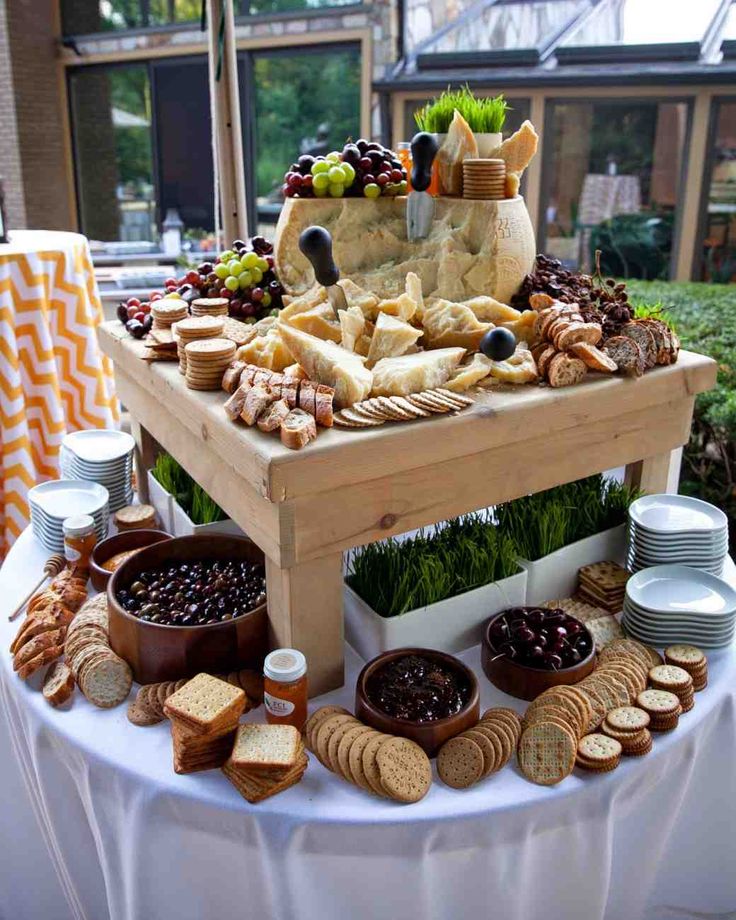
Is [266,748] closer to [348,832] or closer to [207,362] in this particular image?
[348,832]

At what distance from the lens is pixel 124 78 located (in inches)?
375

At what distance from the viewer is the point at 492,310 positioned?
1562 mm

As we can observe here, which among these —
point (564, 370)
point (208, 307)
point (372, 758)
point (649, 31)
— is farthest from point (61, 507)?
point (649, 31)

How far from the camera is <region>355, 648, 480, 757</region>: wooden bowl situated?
1.14 meters

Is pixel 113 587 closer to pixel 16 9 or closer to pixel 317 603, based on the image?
pixel 317 603

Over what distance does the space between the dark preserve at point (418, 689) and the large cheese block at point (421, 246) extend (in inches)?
30.4

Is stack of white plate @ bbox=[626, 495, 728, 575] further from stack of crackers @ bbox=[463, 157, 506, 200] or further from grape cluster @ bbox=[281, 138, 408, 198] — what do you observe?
grape cluster @ bbox=[281, 138, 408, 198]

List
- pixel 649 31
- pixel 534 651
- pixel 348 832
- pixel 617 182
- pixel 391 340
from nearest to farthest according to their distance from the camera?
1. pixel 348 832
2. pixel 534 651
3. pixel 391 340
4. pixel 649 31
5. pixel 617 182

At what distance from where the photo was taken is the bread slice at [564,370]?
140 centimetres

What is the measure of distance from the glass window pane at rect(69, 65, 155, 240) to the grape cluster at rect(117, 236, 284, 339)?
868cm

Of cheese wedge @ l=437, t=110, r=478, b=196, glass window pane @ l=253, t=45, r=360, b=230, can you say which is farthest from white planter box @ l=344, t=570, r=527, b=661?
glass window pane @ l=253, t=45, r=360, b=230

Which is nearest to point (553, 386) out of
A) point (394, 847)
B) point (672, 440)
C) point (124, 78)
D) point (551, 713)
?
point (672, 440)

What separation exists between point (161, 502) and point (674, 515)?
1.08m

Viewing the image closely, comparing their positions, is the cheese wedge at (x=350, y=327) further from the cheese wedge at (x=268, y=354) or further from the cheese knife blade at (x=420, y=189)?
the cheese knife blade at (x=420, y=189)
